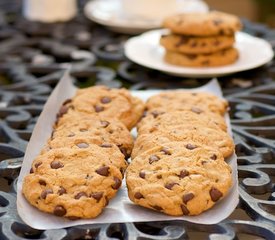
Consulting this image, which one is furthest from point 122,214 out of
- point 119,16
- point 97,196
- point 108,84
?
point 119,16

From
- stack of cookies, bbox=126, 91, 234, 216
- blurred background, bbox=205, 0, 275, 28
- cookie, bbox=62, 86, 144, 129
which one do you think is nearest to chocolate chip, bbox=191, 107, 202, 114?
stack of cookies, bbox=126, 91, 234, 216

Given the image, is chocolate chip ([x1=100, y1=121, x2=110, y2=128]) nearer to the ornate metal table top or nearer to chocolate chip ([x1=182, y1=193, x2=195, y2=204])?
the ornate metal table top

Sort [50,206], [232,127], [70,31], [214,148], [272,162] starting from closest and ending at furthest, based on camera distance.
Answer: [50,206], [214,148], [272,162], [232,127], [70,31]

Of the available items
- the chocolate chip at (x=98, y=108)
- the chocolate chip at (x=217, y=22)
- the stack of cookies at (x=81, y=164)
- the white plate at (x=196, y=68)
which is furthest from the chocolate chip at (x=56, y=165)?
the chocolate chip at (x=217, y=22)

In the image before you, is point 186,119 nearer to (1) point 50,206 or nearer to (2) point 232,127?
(2) point 232,127

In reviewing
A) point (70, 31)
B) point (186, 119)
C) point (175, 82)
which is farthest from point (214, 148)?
point (70, 31)
